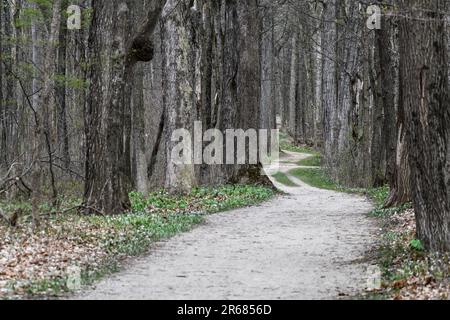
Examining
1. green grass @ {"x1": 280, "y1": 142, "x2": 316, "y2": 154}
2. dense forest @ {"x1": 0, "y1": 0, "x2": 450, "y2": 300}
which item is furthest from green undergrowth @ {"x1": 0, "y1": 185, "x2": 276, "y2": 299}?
green grass @ {"x1": 280, "y1": 142, "x2": 316, "y2": 154}

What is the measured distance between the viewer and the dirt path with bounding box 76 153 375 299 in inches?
381

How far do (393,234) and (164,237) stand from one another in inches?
170

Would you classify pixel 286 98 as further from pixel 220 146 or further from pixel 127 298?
pixel 127 298

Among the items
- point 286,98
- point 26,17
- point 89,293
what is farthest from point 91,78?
point 286,98

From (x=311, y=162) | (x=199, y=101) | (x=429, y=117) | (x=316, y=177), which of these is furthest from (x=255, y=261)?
(x=311, y=162)

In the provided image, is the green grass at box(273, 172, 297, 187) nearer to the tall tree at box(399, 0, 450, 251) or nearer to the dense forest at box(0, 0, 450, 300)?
the dense forest at box(0, 0, 450, 300)

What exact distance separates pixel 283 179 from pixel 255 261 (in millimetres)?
25123

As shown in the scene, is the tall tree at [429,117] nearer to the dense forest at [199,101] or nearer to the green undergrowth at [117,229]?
the dense forest at [199,101]

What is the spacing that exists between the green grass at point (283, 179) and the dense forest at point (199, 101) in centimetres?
215

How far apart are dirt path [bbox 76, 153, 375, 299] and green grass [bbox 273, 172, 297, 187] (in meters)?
15.5

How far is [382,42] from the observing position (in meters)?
23.8

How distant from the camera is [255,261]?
1206cm

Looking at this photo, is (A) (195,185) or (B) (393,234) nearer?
(B) (393,234)

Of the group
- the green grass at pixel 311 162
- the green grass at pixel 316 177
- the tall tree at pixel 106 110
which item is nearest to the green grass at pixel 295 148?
the green grass at pixel 311 162
